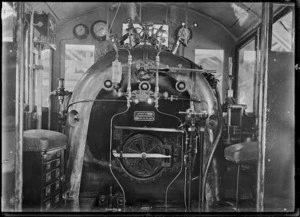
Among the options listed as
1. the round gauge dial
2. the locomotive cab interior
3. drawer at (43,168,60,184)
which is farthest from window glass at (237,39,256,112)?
drawer at (43,168,60,184)

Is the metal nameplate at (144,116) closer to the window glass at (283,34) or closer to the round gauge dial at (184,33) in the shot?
the round gauge dial at (184,33)

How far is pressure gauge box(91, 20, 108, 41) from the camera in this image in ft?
8.56

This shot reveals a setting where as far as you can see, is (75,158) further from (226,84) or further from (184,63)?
(226,84)

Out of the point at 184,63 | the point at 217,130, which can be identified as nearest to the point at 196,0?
the point at 184,63

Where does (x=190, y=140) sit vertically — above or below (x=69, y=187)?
above

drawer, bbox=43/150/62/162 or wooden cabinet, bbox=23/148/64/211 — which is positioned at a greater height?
drawer, bbox=43/150/62/162

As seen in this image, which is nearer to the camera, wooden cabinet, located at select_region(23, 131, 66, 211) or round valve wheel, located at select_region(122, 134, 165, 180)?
wooden cabinet, located at select_region(23, 131, 66, 211)

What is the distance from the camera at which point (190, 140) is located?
2664 millimetres

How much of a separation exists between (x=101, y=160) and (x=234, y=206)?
1.15m

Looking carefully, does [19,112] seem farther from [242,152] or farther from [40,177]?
[242,152]

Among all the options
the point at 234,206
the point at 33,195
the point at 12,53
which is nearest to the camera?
the point at 12,53

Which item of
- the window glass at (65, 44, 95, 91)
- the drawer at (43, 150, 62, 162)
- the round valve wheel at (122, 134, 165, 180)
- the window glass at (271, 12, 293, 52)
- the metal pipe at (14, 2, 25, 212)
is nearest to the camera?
the metal pipe at (14, 2, 25, 212)

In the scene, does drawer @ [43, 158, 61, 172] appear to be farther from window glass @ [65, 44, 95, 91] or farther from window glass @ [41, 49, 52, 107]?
window glass @ [65, 44, 95, 91]

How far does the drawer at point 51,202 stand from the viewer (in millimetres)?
2383
